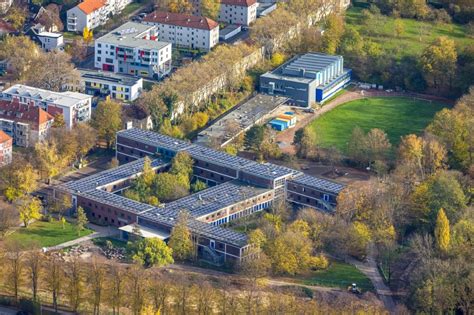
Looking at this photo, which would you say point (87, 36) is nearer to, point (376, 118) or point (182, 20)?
point (182, 20)

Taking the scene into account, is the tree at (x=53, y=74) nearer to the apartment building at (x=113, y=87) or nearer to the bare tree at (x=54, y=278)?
the apartment building at (x=113, y=87)

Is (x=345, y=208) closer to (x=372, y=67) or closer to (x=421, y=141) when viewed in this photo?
(x=421, y=141)

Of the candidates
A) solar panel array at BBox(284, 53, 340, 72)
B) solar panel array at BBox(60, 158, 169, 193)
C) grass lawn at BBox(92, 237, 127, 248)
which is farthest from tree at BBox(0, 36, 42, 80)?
grass lawn at BBox(92, 237, 127, 248)

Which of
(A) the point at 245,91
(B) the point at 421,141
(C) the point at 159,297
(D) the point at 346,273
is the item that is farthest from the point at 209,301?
(A) the point at 245,91

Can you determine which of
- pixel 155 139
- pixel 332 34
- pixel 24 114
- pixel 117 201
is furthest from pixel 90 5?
pixel 117 201

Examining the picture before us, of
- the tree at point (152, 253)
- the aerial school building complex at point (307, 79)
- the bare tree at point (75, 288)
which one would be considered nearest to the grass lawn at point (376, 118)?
the aerial school building complex at point (307, 79)

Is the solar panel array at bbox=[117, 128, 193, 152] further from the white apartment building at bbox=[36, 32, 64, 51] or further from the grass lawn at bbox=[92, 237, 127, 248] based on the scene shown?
the white apartment building at bbox=[36, 32, 64, 51]
